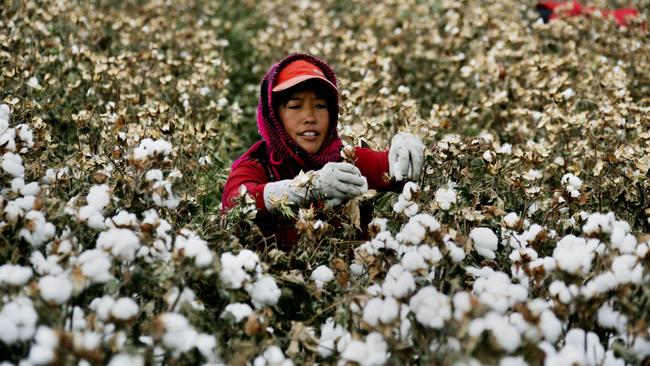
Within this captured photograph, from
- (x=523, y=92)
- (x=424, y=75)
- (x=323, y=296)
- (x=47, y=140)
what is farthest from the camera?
(x=424, y=75)

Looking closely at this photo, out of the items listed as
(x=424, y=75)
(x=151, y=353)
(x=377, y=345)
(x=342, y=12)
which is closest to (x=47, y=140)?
(x=151, y=353)

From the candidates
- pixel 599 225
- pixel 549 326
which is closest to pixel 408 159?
Answer: pixel 599 225

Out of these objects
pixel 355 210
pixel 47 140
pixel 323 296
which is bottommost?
pixel 323 296

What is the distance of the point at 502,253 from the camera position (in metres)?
2.33

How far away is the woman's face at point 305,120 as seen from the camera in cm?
259

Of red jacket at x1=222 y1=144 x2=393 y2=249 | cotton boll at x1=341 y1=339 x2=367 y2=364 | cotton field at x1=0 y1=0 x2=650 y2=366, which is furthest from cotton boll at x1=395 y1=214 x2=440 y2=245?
red jacket at x1=222 y1=144 x2=393 y2=249

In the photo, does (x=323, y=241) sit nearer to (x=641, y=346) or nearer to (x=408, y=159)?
(x=408, y=159)

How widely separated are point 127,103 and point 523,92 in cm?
191

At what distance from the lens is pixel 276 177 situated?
2617 millimetres

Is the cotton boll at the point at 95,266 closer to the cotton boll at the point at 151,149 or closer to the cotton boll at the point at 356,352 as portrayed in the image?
the cotton boll at the point at 151,149

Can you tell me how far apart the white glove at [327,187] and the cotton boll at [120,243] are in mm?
629

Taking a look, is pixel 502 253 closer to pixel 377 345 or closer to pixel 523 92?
pixel 377 345

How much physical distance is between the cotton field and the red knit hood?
0.59 feet

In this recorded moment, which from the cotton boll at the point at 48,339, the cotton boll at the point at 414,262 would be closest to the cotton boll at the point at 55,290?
the cotton boll at the point at 48,339
